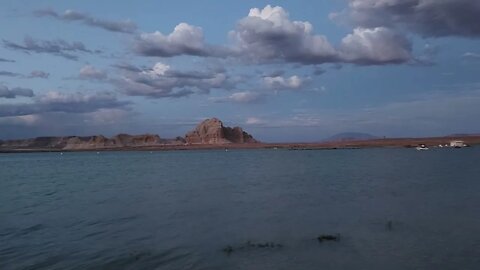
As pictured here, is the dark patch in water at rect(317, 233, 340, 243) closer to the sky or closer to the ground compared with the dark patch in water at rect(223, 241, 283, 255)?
closer to the sky

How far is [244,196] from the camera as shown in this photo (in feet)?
102

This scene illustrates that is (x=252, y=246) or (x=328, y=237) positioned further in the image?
(x=328, y=237)

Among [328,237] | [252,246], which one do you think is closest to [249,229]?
[252,246]

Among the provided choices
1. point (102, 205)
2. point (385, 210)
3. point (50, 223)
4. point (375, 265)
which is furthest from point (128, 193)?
point (375, 265)

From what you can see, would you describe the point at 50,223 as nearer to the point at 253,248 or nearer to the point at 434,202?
the point at 253,248

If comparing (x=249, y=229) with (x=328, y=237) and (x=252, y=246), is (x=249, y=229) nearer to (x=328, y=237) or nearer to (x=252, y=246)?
(x=252, y=246)

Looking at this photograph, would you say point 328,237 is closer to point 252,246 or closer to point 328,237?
point 328,237

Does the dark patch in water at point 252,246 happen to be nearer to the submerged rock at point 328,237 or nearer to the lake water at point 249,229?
the lake water at point 249,229

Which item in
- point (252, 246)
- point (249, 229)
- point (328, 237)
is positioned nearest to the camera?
point (252, 246)

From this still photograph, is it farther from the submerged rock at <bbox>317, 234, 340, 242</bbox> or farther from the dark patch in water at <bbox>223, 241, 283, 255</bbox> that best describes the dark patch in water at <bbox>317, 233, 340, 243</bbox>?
the dark patch in water at <bbox>223, 241, 283, 255</bbox>

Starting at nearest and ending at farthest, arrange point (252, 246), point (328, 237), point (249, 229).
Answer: point (252, 246)
point (328, 237)
point (249, 229)

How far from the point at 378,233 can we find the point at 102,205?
58.6ft

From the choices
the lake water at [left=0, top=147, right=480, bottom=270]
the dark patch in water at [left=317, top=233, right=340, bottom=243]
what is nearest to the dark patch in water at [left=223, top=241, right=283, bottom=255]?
the lake water at [left=0, top=147, right=480, bottom=270]

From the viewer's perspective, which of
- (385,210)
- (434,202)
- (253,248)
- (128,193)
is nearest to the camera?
(253,248)
